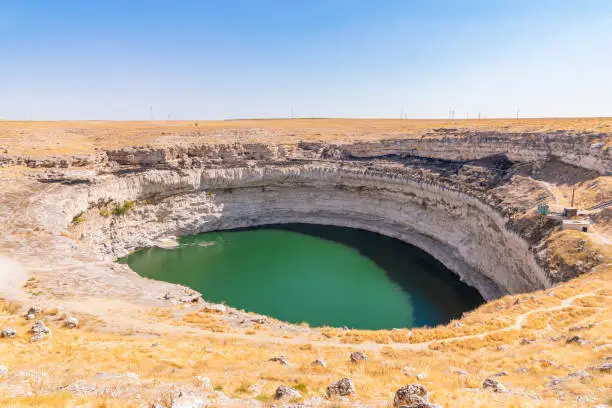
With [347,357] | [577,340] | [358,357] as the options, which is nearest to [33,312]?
[347,357]

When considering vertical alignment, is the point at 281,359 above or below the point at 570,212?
below

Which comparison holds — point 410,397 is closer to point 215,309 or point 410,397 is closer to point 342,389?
point 342,389

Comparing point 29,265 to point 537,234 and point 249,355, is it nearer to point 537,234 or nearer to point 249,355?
point 249,355

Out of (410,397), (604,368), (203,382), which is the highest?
(410,397)

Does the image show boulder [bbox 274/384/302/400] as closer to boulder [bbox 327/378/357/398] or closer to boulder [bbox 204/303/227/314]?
boulder [bbox 327/378/357/398]

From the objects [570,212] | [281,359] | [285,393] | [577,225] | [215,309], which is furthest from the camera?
[570,212]

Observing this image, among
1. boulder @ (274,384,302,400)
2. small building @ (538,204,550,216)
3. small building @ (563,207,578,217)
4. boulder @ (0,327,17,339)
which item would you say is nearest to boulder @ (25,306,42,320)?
boulder @ (0,327,17,339)
